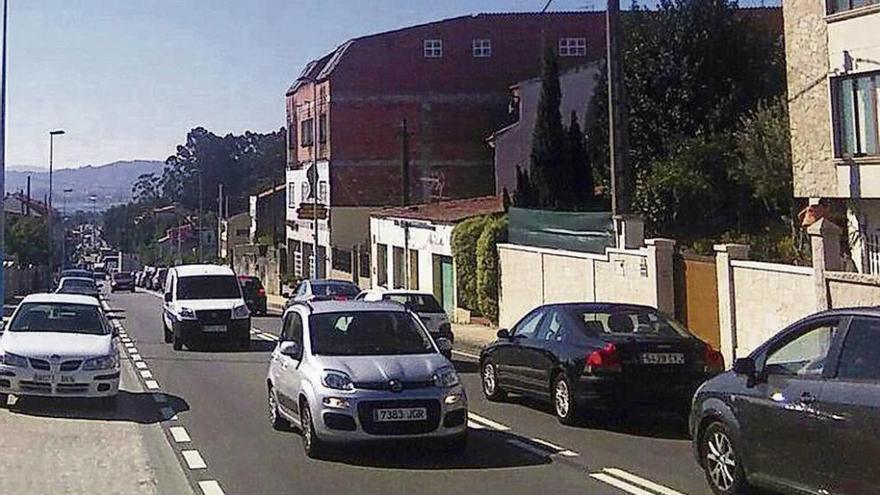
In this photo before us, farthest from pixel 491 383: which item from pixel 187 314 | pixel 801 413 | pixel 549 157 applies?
pixel 549 157

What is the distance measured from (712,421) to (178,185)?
157 meters

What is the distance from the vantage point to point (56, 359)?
49.8 ft

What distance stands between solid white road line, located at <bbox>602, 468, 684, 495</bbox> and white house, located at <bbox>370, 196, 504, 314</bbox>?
84.2 feet

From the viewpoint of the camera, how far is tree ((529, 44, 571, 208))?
124ft

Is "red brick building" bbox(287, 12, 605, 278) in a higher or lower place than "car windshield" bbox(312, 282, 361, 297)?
higher

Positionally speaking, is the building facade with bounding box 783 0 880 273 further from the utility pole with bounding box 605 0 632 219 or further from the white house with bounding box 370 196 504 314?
the white house with bounding box 370 196 504 314

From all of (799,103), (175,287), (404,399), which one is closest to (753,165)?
(799,103)

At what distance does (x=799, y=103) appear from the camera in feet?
85.6

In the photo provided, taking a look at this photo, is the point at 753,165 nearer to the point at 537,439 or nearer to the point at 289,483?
the point at 537,439

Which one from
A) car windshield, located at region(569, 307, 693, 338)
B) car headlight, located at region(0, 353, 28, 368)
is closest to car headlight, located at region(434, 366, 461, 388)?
car windshield, located at region(569, 307, 693, 338)

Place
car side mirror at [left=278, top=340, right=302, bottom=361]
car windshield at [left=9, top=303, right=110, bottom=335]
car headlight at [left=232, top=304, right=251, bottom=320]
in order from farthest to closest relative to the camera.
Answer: car headlight at [left=232, top=304, right=251, bottom=320], car windshield at [left=9, top=303, right=110, bottom=335], car side mirror at [left=278, top=340, right=302, bottom=361]

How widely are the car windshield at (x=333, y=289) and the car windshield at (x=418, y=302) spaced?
580 centimetres

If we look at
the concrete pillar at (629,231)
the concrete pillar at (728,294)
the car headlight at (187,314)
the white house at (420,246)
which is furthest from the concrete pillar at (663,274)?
the white house at (420,246)

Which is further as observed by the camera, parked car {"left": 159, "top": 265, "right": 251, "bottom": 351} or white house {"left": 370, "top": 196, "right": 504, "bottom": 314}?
white house {"left": 370, "top": 196, "right": 504, "bottom": 314}
